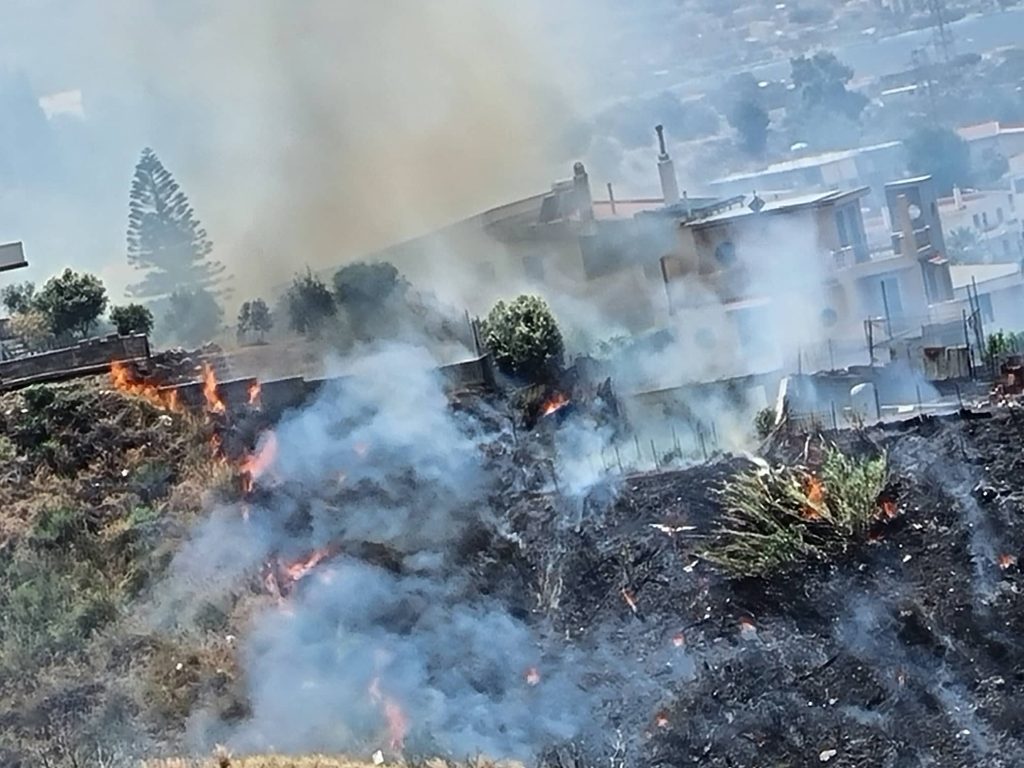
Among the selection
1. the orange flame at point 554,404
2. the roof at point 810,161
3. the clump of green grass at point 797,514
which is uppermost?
the roof at point 810,161

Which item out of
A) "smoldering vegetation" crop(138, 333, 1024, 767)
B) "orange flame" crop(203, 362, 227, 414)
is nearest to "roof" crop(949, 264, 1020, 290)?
"smoldering vegetation" crop(138, 333, 1024, 767)

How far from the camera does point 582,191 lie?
18.2 m

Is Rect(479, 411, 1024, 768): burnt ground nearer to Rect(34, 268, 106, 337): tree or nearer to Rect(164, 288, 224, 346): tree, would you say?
Rect(34, 268, 106, 337): tree

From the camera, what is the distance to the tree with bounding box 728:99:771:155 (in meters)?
19.0

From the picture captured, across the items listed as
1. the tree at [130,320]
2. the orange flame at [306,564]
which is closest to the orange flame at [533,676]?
the orange flame at [306,564]

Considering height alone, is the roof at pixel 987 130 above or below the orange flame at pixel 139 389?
above

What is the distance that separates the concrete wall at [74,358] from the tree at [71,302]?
174 centimetres

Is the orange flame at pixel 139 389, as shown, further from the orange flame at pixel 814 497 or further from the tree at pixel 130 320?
the orange flame at pixel 814 497

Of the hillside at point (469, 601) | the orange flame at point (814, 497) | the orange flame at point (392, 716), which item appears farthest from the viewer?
the orange flame at point (814, 497)

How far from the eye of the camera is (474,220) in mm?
18469

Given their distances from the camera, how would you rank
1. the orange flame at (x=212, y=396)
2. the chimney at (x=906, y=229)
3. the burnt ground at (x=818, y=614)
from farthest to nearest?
the chimney at (x=906, y=229)
the orange flame at (x=212, y=396)
the burnt ground at (x=818, y=614)

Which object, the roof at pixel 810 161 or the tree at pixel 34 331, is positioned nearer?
the tree at pixel 34 331

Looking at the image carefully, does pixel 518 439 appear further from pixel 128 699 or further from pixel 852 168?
pixel 852 168

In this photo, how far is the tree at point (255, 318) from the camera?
18.1 m
